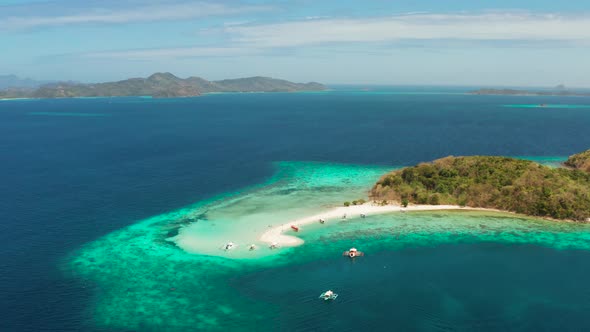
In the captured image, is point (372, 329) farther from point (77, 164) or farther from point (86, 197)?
point (77, 164)

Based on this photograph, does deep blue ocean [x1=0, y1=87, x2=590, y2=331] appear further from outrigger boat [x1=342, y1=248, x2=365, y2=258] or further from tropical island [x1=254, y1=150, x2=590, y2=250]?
tropical island [x1=254, y1=150, x2=590, y2=250]

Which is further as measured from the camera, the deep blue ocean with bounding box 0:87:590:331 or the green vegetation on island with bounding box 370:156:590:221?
the green vegetation on island with bounding box 370:156:590:221

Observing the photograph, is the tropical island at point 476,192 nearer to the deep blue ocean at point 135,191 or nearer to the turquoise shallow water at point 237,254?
the turquoise shallow water at point 237,254

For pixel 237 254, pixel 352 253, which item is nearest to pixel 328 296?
pixel 352 253

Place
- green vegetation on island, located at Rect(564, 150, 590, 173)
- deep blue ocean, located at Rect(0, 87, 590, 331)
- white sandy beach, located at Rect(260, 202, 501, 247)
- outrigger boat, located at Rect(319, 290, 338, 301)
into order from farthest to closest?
green vegetation on island, located at Rect(564, 150, 590, 173) → white sandy beach, located at Rect(260, 202, 501, 247) → deep blue ocean, located at Rect(0, 87, 590, 331) → outrigger boat, located at Rect(319, 290, 338, 301)

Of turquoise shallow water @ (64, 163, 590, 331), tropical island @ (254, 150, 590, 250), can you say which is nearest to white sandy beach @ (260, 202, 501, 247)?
tropical island @ (254, 150, 590, 250)

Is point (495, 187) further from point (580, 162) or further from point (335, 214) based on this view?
point (580, 162)

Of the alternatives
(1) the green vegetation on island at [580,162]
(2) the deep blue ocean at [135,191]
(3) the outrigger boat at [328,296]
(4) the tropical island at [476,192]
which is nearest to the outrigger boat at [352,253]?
(2) the deep blue ocean at [135,191]

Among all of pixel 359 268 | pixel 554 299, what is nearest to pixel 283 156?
pixel 359 268
